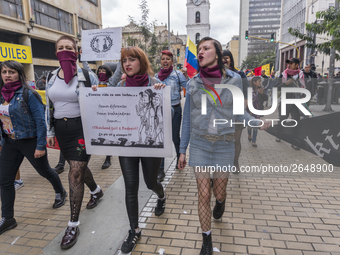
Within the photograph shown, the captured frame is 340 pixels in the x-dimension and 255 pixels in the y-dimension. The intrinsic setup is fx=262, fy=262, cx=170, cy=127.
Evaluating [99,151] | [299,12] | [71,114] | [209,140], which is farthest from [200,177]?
[299,12]

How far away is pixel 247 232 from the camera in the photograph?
9.84 ft

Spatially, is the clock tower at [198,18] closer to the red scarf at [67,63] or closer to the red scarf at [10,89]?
the red scarf at [10,89]

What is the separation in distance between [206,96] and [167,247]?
1628 mm

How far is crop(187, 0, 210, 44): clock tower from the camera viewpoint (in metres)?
96.4

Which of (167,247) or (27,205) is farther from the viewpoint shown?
(27,205)

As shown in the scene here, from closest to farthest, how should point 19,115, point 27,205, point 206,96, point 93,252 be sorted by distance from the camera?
point 206,96, point 93,252, point 19,115, point 27,205

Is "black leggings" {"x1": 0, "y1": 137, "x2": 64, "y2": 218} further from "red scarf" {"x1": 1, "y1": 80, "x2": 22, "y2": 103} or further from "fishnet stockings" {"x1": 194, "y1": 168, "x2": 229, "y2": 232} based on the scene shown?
"fishnet stockings" {"x1": 194, "y1": 168, "x2": 229, "y2": 232}

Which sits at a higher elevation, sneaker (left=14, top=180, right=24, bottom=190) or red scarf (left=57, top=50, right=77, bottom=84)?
red scarf (left=57, top=50, right=77, bottom=84)

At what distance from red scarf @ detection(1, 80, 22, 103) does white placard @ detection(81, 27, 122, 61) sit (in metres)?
0.91

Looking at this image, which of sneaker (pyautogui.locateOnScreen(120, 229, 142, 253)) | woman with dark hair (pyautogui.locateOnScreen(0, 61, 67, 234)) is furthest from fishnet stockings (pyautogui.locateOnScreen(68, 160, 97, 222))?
sneaker (pyautogui.locateOnScreen(120, 229, 142, 253))

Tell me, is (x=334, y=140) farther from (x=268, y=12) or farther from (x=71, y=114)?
(x=268, y=12)

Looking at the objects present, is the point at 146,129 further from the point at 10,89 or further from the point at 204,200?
the point at 10,89

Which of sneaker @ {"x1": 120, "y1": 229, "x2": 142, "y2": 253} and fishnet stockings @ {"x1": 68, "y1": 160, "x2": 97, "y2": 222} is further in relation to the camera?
fishnet stockings @ {"x1": 68, "y1": 160, "x2": 97, "y2": 222}

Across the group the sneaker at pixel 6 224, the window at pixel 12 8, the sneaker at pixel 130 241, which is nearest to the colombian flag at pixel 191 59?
the sneaker at pixel 130 241
